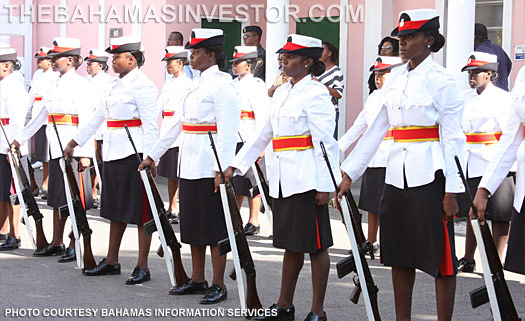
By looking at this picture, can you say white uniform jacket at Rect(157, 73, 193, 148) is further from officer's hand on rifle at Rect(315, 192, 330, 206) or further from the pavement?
officer's hand on rifle at Rect(315, 192, 330, 206)

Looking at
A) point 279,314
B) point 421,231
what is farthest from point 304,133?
point 279,314

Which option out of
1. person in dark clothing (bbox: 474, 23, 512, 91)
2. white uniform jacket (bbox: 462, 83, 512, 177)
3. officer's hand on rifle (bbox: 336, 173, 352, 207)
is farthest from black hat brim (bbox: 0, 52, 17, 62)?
person in dark clothing (bbox: 474, 23, 512, 91)

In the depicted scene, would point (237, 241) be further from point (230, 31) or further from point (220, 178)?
point (230, 31)

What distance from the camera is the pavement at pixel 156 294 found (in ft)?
20.7

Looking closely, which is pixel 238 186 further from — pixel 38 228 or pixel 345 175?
pixel 345 175

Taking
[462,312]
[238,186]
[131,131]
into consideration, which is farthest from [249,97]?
[462,312]

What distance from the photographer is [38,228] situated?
8578 millimetres

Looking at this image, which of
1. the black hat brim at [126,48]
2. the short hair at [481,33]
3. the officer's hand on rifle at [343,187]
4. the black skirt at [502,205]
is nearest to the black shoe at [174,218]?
the black hat brim at [126,48]

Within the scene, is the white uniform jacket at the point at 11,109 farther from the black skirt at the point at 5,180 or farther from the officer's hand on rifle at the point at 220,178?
the officer's hand on rifle at the point at 220,178

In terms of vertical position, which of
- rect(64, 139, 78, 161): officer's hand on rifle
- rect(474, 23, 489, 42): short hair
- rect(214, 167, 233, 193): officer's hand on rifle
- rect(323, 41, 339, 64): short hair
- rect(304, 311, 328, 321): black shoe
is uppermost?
rect(474, 23, 489, 42): short hair

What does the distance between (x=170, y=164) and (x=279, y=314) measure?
206 inches

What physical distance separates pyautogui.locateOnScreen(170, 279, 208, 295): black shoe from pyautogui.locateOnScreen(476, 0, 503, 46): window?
7.80 metres

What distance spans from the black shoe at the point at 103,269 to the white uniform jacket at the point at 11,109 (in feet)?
6.24

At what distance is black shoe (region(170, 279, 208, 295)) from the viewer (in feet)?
22.6
